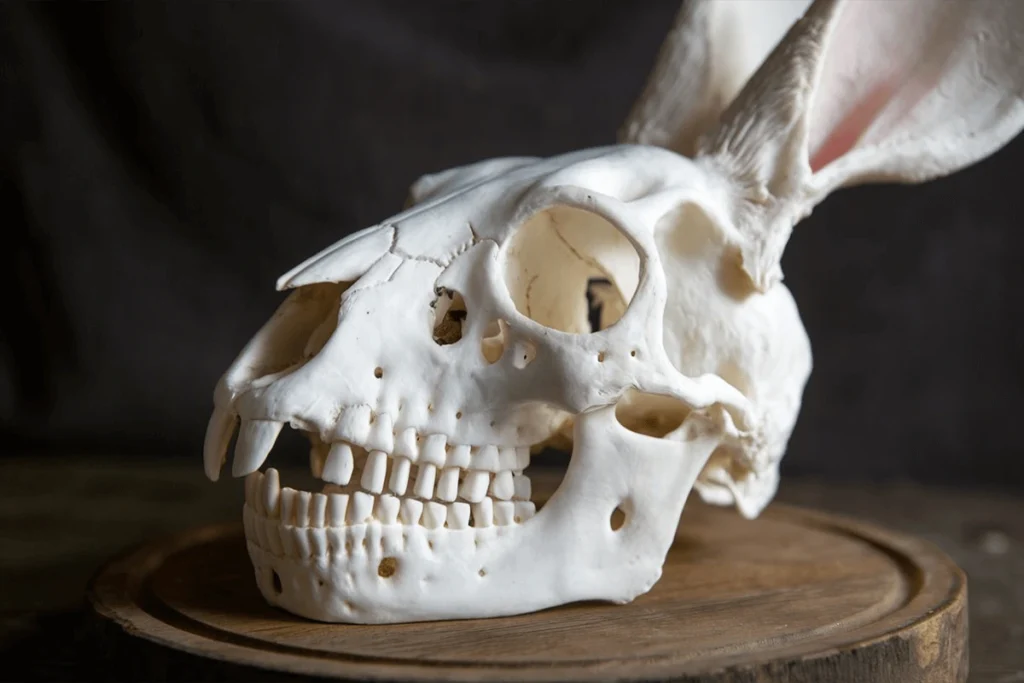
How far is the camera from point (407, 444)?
1.29 meters

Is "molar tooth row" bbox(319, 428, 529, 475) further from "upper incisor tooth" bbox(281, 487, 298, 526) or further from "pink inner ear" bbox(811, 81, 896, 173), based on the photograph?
"pink inner ear" bbox(811, 81, 896, 173)

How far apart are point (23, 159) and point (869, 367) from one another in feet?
6.21

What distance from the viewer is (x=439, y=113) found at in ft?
8.73

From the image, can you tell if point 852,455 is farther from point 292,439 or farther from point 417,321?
point 417,321

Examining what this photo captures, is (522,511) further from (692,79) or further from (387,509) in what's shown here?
(692,79)

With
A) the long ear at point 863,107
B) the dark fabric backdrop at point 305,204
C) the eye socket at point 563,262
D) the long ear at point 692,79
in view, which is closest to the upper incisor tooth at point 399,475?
the eye socket at point 563,262

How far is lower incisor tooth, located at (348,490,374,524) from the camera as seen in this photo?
1.29m

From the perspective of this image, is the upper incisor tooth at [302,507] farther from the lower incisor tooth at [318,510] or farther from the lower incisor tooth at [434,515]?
the lower incisor tooth at [434,515]

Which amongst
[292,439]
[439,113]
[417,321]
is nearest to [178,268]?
[292,439]

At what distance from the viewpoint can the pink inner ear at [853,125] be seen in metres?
1.67

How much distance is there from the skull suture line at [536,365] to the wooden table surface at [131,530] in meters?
0.31

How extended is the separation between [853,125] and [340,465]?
88 cm

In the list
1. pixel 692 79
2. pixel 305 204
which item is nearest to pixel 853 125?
pixel 692 79

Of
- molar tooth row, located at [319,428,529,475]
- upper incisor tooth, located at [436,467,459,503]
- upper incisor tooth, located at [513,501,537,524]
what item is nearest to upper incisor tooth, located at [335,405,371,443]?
molar tooth row, located at [319,428,529,475]
